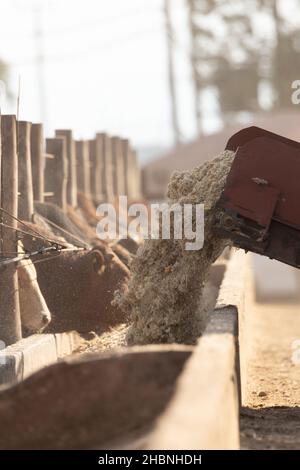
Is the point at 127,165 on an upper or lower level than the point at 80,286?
lower

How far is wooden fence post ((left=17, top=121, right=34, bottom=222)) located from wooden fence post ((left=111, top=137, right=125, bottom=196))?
1484 centimetres

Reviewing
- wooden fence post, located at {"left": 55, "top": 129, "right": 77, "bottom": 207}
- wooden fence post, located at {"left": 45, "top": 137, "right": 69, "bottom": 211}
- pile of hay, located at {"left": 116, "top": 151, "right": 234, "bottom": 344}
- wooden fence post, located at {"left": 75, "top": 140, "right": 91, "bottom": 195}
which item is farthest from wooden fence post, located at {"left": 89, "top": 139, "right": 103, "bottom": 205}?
pile of hay, located at {"left": 116, "top": 151, "right": 234, "bottom": 344}

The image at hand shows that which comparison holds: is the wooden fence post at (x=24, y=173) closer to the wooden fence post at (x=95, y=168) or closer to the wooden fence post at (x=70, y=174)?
the wooden fence post at (x=70, y=174)

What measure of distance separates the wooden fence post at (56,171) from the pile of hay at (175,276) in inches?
294

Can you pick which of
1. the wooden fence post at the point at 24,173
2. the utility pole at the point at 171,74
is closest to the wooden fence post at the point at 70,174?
the wooden fence post at the point at 24,173

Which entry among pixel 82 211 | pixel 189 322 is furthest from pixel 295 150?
pixel 82 211

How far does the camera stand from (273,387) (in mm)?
15406

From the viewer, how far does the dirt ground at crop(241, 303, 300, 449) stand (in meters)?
10.3

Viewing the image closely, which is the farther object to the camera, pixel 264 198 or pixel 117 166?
pixel 117 166

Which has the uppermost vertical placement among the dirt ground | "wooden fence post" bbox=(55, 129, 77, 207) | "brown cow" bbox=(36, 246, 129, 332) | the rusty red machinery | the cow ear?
the rusty red machinery

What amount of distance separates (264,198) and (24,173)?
4955 mm

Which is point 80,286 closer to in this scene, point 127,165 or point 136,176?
point 127,165

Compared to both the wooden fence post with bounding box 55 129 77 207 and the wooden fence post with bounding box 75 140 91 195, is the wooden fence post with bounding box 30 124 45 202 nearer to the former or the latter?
the wooden fence post with bounding box 55 129 77 207

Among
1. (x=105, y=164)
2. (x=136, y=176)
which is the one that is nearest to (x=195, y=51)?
(x=136, y=176)
